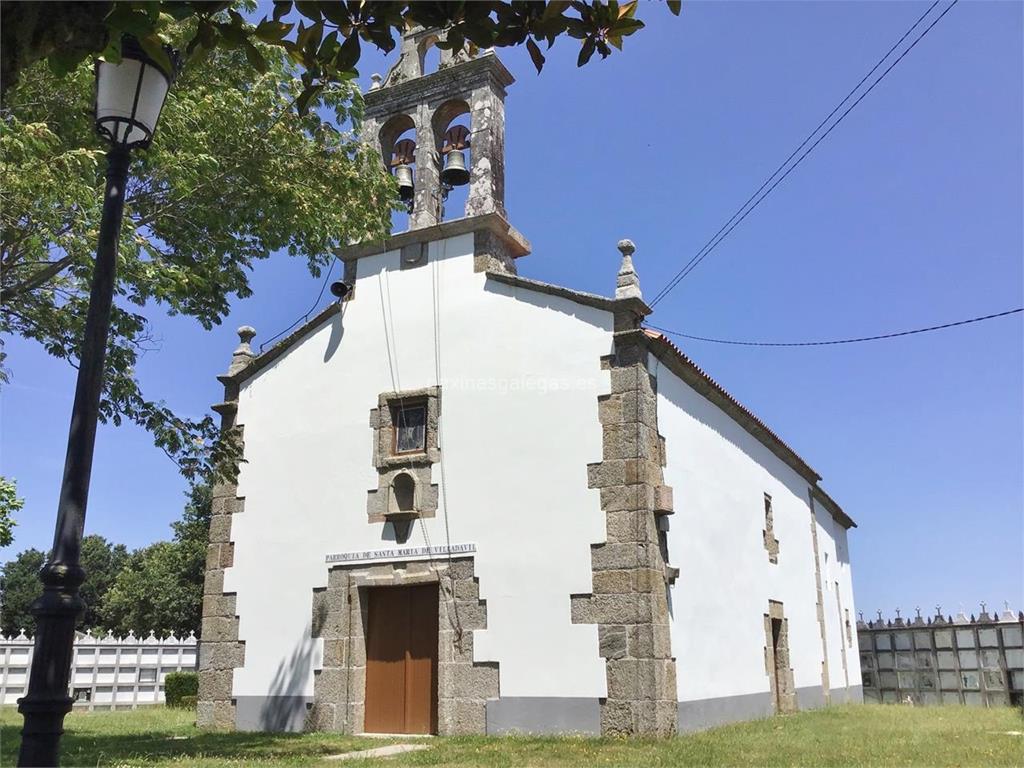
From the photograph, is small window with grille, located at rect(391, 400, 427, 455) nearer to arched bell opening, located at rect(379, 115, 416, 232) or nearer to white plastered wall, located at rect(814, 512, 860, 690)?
arched bell opening, located at rect(379, 115, 416, 232)

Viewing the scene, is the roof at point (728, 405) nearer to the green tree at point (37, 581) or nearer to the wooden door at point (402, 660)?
the wooden door at point (402, 660)

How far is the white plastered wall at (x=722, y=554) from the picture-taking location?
35.7ft

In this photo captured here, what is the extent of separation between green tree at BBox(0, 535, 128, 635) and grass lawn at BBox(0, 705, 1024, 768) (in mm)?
36983

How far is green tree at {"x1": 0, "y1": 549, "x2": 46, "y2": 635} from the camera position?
4466cm

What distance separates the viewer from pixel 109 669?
19.1 metres

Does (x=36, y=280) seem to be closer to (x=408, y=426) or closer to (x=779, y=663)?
(x=408, y=426)

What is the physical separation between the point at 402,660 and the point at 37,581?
149 ft

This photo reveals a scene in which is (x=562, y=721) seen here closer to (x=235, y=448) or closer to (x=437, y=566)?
(x=437, y=566)

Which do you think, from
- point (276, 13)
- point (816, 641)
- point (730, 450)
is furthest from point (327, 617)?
point (816, 641)

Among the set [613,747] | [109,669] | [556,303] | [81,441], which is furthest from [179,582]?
[81,441]

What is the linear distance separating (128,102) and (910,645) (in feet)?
71.9

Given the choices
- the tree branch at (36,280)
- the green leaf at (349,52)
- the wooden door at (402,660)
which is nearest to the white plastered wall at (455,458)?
the wooden door at (402,660)

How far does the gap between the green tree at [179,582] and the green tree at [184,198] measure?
15243mm

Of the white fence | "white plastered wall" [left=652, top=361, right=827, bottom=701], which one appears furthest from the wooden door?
the white fence
